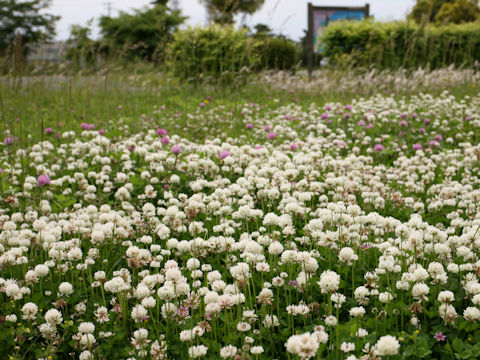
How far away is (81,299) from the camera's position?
2.66 meters

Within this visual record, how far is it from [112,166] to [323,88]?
6.29 meters

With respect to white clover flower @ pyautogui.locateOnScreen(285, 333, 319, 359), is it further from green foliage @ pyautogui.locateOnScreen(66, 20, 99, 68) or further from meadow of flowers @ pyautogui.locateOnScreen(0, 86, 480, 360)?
green foliage @ pyautogui.locateOnScreen(66, 20, 99, 68)

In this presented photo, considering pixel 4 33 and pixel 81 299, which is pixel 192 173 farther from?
pixel 4 33

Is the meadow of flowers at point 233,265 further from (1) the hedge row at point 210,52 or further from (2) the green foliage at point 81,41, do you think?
(1) the hedge row at point 210,52

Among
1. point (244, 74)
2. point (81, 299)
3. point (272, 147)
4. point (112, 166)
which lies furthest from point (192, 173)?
point (244, 74)

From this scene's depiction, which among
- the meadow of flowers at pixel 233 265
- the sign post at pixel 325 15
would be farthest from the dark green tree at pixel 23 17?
the meadow of flowers at pixel 233 265

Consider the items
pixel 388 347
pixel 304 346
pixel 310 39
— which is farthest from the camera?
pixel 310 39

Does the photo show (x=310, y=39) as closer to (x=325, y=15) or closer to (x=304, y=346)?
(x=325, y=15)

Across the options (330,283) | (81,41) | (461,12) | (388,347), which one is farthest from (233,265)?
(461,12)

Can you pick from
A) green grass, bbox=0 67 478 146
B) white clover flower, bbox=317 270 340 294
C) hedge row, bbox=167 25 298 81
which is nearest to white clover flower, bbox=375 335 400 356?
white clover flower, bbox=317 270 340 294

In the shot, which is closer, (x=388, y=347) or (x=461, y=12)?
(x=388, y=347)

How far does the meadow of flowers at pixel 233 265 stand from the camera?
2.07 m

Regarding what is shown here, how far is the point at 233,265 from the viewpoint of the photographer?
2734 mm

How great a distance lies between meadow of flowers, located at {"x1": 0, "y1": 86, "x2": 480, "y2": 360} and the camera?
2068 mm
